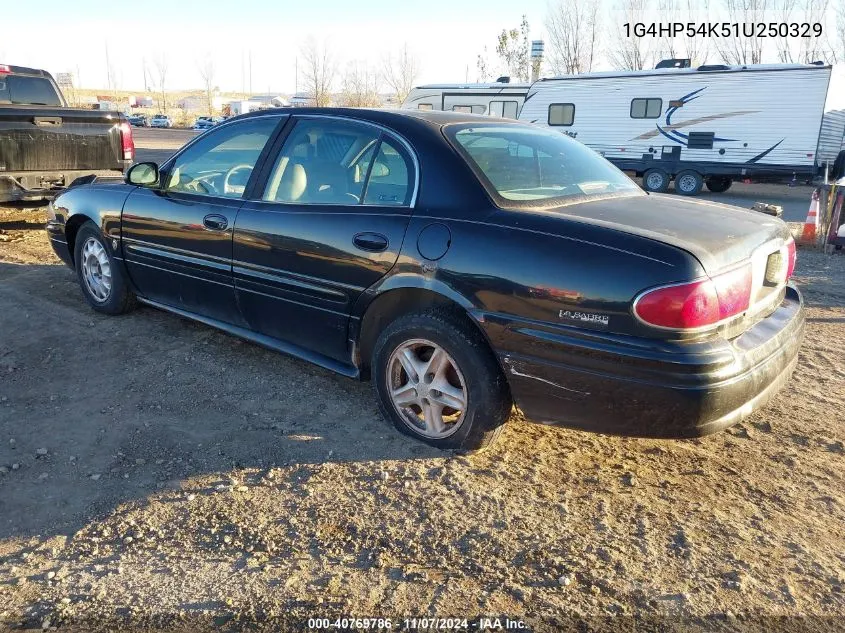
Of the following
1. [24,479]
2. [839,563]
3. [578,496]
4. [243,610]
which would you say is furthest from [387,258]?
[839,563]

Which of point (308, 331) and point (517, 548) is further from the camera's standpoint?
point (308, 331)

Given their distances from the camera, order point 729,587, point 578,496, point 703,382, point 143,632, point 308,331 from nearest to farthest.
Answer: point 143,632
point 729,587
point 703,382
point 578,496
point 308,331

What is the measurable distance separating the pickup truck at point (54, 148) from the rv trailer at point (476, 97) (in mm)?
13624

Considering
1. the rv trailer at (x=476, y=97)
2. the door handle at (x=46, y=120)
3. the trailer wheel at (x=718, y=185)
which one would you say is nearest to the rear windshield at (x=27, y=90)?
the door handle at (x=46, y=120)

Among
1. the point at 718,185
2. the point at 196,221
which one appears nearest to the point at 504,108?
the point at 718,185

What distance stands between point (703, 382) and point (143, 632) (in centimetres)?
215

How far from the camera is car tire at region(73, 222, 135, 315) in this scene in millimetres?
5031

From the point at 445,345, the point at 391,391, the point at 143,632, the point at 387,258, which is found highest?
the point at 387,258

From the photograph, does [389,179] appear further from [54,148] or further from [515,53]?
[515,53]

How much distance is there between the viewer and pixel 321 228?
3500 millimetres

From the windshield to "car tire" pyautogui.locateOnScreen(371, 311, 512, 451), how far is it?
696mm

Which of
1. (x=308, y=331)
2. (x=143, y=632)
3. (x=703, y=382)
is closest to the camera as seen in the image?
(x=143, y=632)

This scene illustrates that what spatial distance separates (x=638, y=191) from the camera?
3758 mm

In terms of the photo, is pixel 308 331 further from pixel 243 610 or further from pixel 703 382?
pixel 703 382
